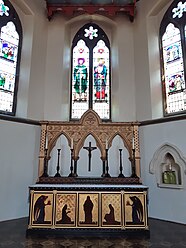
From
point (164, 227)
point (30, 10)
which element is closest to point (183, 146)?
point (164, 227)

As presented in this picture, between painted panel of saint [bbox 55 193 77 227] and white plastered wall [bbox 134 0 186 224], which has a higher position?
white plastered wall [bbox 134 0 186 224]

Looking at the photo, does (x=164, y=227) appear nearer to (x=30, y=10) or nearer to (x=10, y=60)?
(x=10, y=60)

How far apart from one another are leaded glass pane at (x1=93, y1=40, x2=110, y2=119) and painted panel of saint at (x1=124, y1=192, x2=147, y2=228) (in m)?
2.78

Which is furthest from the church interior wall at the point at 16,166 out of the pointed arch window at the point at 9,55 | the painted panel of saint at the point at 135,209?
the painted panel of saint at the point at 135,209

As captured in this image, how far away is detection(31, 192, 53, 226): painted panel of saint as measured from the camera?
3.60 m

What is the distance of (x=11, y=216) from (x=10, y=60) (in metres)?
3.84

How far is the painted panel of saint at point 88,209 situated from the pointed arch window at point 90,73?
9.02 ft

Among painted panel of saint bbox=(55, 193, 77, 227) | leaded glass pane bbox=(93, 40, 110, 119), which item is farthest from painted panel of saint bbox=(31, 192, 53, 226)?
leaded glass pane bbox=(93, 40, 110, 119)

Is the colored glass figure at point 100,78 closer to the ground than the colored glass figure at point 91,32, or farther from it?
closer to the ground

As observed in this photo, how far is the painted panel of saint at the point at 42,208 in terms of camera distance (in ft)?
11.8

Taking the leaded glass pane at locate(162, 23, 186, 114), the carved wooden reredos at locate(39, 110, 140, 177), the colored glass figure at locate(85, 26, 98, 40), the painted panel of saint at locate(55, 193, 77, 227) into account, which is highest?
the colored glass figure at locate(85, 26, 98, 40)

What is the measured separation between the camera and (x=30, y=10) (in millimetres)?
5637

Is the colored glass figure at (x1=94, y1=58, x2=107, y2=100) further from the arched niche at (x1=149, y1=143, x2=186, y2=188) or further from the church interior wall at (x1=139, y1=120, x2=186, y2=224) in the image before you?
the arched niche at (x1=149, y1=143, x2=186, y2=188)

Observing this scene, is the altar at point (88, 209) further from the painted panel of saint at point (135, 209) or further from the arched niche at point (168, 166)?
the arched niche at point (168, 166)
